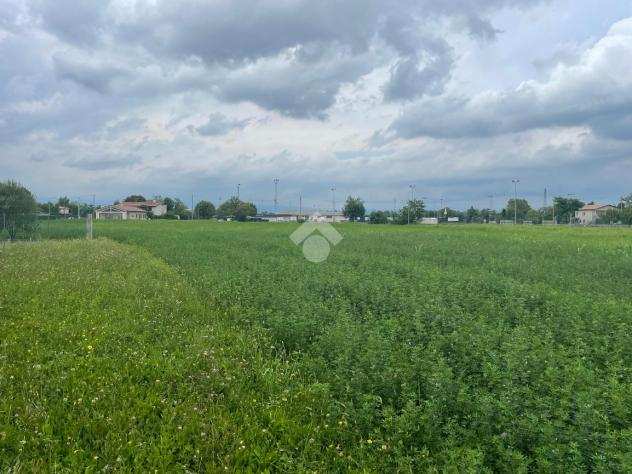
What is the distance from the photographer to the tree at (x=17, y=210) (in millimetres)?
31047

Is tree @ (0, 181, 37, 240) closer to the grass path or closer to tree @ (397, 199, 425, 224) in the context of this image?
the grass path

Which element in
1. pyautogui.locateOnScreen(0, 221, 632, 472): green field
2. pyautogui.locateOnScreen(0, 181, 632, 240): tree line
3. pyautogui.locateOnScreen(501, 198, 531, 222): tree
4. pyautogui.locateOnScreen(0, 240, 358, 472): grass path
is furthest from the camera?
pyautogui.locateOnScreen(501, 198, 531, 222): tree

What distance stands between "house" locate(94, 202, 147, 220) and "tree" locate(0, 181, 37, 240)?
7817 cm

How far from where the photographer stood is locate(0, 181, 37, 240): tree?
31047 mm

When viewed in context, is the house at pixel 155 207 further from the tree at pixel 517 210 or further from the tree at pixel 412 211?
the tree at pixel 517 210

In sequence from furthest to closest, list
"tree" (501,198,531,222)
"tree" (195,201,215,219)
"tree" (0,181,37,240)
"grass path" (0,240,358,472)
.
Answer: "tree" (501,198,531,222) → "tree" (195,201,215,219) → "tree" (0,181,37,240) → "grass path" (0,240,358,472)

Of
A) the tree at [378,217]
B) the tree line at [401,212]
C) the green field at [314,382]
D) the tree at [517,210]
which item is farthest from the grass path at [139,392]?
the tree at [517,210]

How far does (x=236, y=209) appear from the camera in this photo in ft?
376

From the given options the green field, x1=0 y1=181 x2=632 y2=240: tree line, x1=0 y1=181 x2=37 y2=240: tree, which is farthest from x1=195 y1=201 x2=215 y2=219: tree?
the green field

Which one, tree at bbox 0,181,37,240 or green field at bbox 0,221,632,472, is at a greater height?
tree at bbox 0,181,37,240

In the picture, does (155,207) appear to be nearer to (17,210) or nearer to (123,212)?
(123,212)

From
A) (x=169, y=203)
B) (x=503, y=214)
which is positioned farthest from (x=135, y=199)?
(x=503, y=214)

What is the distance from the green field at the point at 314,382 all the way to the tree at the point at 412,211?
95228 millimetres

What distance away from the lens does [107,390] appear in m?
5.38
